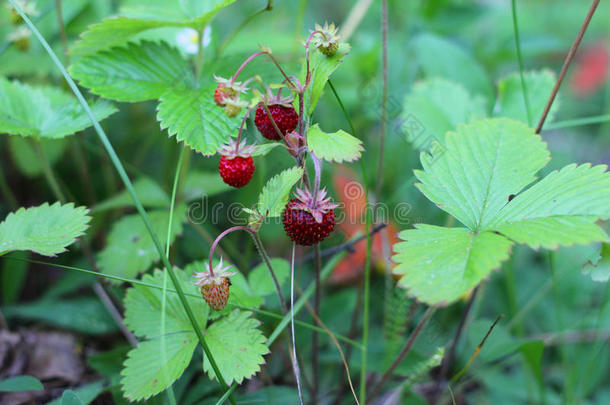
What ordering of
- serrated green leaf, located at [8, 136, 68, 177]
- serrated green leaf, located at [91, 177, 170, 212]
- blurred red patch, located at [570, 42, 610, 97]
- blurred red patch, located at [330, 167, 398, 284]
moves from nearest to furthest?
serrated green leaf, located at [91, 177, 170, 212] → serrated green leaf, located at [8, 136, 68, 177] → blurred red patch, located at [330, 167, 398, 284] → blurred red patch, located at [570, 42, 610, 97]

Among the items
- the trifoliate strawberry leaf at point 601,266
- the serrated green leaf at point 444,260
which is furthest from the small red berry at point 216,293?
the trifoliate strawberry leaf at point 601,266

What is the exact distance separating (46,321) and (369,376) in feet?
3.24

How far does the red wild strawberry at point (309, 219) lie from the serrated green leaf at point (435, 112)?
25.1 inches

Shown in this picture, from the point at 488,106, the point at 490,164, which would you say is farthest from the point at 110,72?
the point at 488,106

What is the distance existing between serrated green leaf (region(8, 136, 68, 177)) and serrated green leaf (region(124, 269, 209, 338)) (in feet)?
2.69

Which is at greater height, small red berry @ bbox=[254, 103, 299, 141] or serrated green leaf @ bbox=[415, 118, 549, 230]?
small red berry @ bbox=[254, 103, 299, 141]

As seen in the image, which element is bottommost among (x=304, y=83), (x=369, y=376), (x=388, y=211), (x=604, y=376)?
(x=604, y=376)

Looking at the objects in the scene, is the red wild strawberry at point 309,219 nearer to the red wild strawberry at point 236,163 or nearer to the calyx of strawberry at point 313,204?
the calyx of strawberry at point 313,204

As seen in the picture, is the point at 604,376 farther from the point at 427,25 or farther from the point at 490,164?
the point at 427,25

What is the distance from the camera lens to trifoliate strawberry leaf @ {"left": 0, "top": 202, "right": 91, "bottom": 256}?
97 centimetres

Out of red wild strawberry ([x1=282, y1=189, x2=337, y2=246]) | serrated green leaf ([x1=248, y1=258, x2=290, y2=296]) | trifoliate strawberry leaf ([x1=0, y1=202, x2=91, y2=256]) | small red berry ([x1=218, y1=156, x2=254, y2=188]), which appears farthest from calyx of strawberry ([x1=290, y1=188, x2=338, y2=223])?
trifoliate strawberry leaf ([x1=0, y1=202, x2=91, y2=256])

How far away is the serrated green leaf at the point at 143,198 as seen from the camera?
4.48ft

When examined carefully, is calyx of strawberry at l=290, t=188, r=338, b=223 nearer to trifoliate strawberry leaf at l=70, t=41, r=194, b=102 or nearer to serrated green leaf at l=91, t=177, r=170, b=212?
trifoliate strawberry leaf at l=70, t=41, r=194, b=102

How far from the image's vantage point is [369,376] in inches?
56.6
